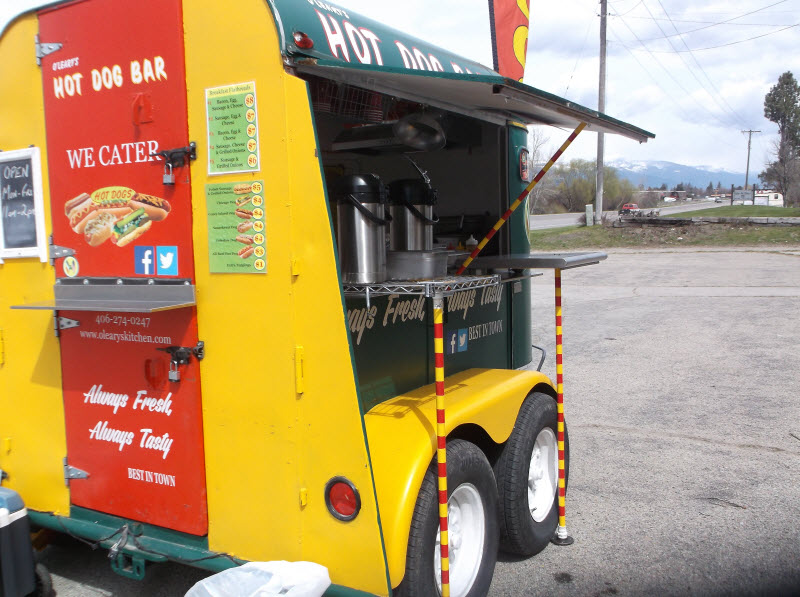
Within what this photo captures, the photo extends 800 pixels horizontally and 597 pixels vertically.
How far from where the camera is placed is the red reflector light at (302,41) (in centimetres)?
253

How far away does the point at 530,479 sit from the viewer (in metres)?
3.99

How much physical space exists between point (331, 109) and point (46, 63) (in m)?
1.35

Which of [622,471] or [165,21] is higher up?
[165,21]

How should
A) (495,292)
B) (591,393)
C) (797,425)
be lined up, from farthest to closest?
(591,393) < (797,425) < (495,292)

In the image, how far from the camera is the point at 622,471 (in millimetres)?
5152

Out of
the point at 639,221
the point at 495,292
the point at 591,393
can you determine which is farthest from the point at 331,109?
the point at 639,221

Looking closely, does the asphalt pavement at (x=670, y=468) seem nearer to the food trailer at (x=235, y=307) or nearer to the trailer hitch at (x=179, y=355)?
the food trailer at (x=235, y=307)

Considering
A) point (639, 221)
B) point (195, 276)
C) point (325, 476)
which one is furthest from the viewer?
point (639, 221)

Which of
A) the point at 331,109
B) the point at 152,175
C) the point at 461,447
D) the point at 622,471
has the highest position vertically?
the point at 331,109

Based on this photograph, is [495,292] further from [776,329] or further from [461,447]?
[776,329]

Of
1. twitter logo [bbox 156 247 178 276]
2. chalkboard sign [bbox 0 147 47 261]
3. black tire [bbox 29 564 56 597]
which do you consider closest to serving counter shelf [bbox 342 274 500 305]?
twitter logo [bbox 156 247 178 276]

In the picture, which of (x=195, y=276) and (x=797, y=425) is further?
(x=797, y=425)

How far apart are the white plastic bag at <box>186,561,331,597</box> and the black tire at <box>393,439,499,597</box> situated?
0.36m

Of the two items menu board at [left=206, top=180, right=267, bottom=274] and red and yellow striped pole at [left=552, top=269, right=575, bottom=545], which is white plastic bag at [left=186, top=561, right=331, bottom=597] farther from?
red and yellow striped pole at [left=552, top=269, right=575, bottom=545]
